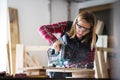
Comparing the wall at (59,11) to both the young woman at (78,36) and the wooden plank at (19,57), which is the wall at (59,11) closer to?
the young woman at (78,36)

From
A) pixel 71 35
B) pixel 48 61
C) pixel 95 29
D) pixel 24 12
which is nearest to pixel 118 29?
pixel 95 29

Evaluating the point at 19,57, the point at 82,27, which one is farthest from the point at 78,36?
the point at 19,57

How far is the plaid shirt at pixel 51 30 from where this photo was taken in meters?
1.13

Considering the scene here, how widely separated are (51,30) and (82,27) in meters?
0.16

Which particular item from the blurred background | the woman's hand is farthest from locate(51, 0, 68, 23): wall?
the woman's hand

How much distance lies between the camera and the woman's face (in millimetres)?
1114

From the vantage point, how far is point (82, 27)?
1118 mm

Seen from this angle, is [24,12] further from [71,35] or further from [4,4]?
[71,35]

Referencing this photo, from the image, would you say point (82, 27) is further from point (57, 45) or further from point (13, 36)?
point (13, 36)

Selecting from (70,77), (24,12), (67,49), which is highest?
(24,12)

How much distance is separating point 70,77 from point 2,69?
1.20ft

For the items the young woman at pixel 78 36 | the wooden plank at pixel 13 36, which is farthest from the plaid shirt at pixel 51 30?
the wooden plank at pixel 13 36

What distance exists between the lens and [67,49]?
114cm

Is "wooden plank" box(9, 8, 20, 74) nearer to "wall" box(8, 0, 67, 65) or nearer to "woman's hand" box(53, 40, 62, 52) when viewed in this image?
"wall" box(8, 0, 67, 65)
